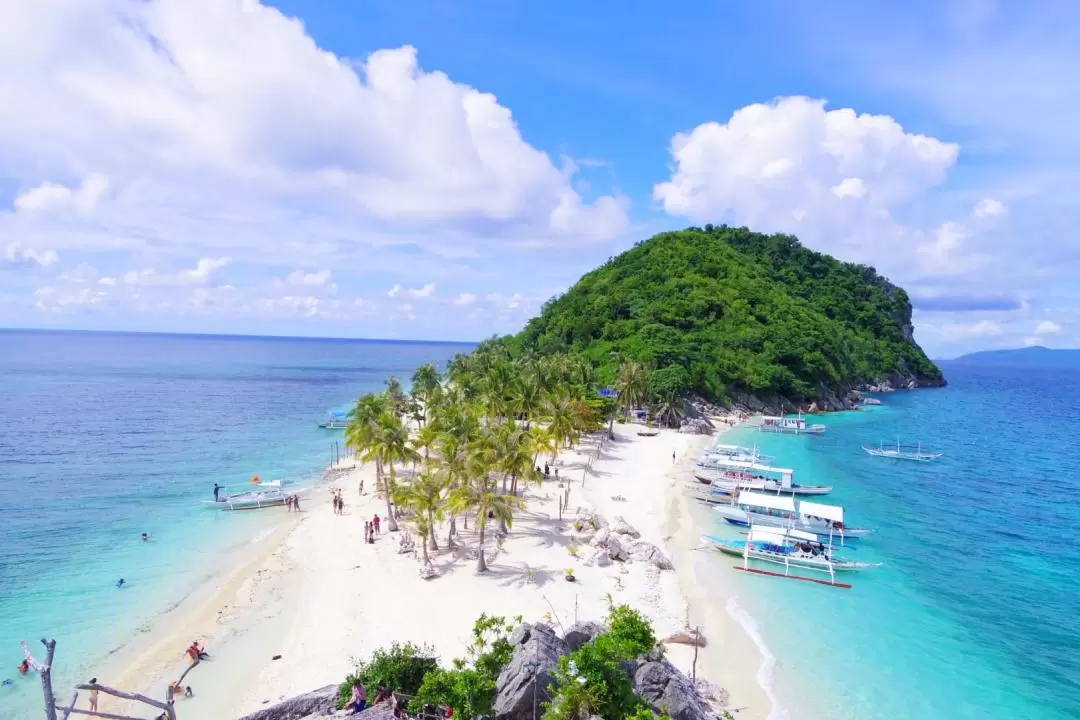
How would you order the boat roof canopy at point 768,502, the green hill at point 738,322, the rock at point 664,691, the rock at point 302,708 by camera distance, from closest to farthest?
the rock at point 664,691 → the rock at point 302,708 → the boat roof canopy at point 768,502 → the green hill at point 738,322

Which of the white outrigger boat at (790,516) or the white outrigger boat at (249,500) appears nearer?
the white outrigger boat at (790,516)

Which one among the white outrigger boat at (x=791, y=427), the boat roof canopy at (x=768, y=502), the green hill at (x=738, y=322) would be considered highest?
the green hill at (x=738, y=322)

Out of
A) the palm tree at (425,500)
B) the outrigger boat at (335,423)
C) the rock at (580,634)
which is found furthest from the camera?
the outrigger boat at (335,423)

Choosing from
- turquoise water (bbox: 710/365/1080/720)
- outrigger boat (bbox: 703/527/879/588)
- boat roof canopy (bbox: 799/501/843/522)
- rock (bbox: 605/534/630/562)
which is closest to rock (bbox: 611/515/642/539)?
rock (bbox: 605/534/630/562)

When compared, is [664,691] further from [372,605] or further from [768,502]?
[768,502]

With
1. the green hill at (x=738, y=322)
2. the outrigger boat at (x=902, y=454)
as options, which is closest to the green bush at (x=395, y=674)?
the green hill at (x=738, y=322)

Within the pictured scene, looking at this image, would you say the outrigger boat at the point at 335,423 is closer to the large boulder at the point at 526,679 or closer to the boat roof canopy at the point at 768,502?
the boat roof canopy at the point at 768,502

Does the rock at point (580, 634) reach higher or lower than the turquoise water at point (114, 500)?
higher
